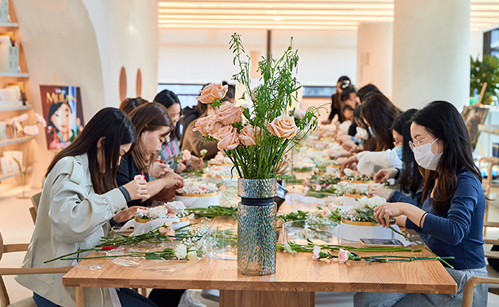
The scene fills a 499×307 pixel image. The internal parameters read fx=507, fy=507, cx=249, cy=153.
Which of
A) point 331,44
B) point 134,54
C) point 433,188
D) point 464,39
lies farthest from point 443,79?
point 331,44

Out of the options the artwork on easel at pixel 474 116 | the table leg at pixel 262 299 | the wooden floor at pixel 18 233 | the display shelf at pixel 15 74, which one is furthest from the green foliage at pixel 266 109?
the display shelf at pixel 15 74

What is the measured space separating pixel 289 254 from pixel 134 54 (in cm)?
739

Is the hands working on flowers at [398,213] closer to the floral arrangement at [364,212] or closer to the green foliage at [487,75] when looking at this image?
the floral arrangement at [364,212]

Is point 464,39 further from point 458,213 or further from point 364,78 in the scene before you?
point 364,78

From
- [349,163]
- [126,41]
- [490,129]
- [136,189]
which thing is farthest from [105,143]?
[490,129]

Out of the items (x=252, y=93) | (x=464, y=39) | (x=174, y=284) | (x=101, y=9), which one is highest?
(x=101, y=9)

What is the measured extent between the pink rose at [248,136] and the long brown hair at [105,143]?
2.59 feet

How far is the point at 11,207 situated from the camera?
6.49m

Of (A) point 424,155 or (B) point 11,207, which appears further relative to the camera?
(B) point 11,207

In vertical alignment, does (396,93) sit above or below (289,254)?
above

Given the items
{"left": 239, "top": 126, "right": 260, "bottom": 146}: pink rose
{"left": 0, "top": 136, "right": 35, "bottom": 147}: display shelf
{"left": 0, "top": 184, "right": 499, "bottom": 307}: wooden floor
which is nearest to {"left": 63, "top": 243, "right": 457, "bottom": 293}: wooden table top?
{"left": 239, "top": 126, "right": 260, "bottom": 146}: pink rose

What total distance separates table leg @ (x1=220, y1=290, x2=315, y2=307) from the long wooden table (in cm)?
22

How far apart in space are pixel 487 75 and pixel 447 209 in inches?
372

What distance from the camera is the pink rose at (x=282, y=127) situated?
1.48 meters
